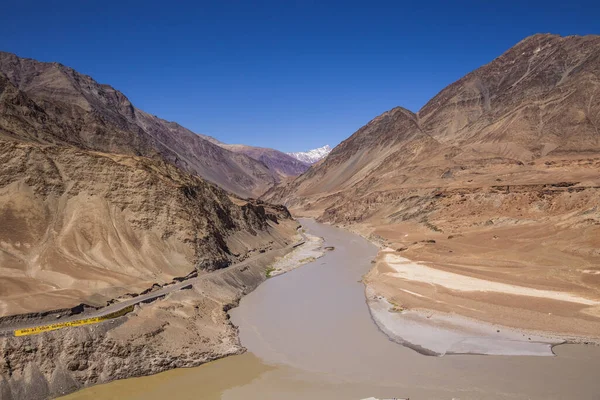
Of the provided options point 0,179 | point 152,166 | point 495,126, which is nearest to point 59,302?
point 0,179

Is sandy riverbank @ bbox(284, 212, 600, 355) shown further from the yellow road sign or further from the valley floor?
the yellow road sign

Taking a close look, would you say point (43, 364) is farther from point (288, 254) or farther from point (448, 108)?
point (448, 108)

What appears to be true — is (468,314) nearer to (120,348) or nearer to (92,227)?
(120,348)

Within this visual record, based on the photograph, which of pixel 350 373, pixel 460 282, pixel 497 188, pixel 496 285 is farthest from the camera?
pixel 497 188

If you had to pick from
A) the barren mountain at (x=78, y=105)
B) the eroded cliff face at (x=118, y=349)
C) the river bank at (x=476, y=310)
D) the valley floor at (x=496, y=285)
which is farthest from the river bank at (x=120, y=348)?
the barren mountain at (x=78, y=105)

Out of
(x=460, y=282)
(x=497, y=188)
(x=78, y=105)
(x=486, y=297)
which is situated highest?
(x=78, y=105)

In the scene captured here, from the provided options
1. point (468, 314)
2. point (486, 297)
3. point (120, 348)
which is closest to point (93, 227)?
point (120, 348)

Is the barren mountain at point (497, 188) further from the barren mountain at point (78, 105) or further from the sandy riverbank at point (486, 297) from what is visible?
the barren mountain at point (78, 105)
